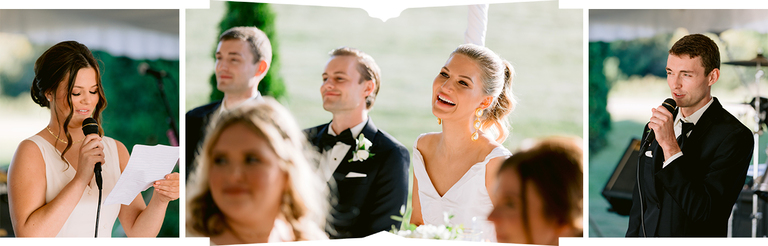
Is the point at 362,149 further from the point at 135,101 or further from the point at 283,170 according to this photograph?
the point at 135,101

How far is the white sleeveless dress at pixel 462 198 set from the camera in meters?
5.05

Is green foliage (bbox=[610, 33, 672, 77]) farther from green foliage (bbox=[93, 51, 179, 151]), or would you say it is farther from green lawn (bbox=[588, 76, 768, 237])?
green foliage (bbox=[93, 51, 179, 151])

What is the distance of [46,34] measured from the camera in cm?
495

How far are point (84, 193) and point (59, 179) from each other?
0.21m

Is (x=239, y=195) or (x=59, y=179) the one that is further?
(x=239, y=195)

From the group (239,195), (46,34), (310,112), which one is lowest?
(239,195)

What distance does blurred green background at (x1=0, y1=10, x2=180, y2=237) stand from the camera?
493cm

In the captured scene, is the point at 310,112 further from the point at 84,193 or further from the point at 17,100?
the point at 17,100

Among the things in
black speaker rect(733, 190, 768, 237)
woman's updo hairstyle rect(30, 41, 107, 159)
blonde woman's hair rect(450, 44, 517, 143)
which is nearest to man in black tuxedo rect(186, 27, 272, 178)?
woman's updo hairstyle rect(30, 41, 107, 159)

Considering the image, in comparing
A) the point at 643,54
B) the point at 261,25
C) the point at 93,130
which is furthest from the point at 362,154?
the point at 643,54

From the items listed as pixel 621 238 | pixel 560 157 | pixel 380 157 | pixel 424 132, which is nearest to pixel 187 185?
pixel 380 157

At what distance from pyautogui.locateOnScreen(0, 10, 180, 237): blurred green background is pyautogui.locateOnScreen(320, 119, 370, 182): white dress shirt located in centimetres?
126

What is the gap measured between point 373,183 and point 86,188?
2296 mm

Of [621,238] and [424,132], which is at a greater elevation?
[424,132]
